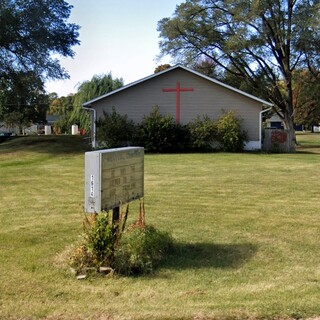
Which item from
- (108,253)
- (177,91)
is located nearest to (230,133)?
(177,91)

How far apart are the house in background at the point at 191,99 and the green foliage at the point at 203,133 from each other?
0.78 m

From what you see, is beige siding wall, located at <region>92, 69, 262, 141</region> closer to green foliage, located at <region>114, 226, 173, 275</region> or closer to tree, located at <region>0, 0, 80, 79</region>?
tree, located at <region>0, 0, 80, 79</region>

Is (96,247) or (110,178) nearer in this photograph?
(96,247)

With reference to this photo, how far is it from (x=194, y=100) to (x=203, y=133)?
8.44 feet

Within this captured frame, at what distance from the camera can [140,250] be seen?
4938 mm

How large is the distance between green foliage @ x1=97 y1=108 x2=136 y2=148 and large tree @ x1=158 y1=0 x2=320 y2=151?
11.8 m

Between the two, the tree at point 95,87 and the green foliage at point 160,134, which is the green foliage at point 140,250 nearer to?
the green foliage at point 160,134

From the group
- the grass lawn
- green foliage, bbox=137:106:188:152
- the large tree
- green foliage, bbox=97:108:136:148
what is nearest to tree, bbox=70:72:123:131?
the large tree

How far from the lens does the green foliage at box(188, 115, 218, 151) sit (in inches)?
1021

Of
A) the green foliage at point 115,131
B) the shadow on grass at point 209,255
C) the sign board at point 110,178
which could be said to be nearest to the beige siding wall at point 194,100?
the green foliage at point 115,131

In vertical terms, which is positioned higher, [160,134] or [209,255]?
[160,134]

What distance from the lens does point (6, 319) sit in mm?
3537

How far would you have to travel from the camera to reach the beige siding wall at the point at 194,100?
2694cm

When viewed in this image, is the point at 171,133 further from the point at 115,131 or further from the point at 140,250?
the point at 140,250
